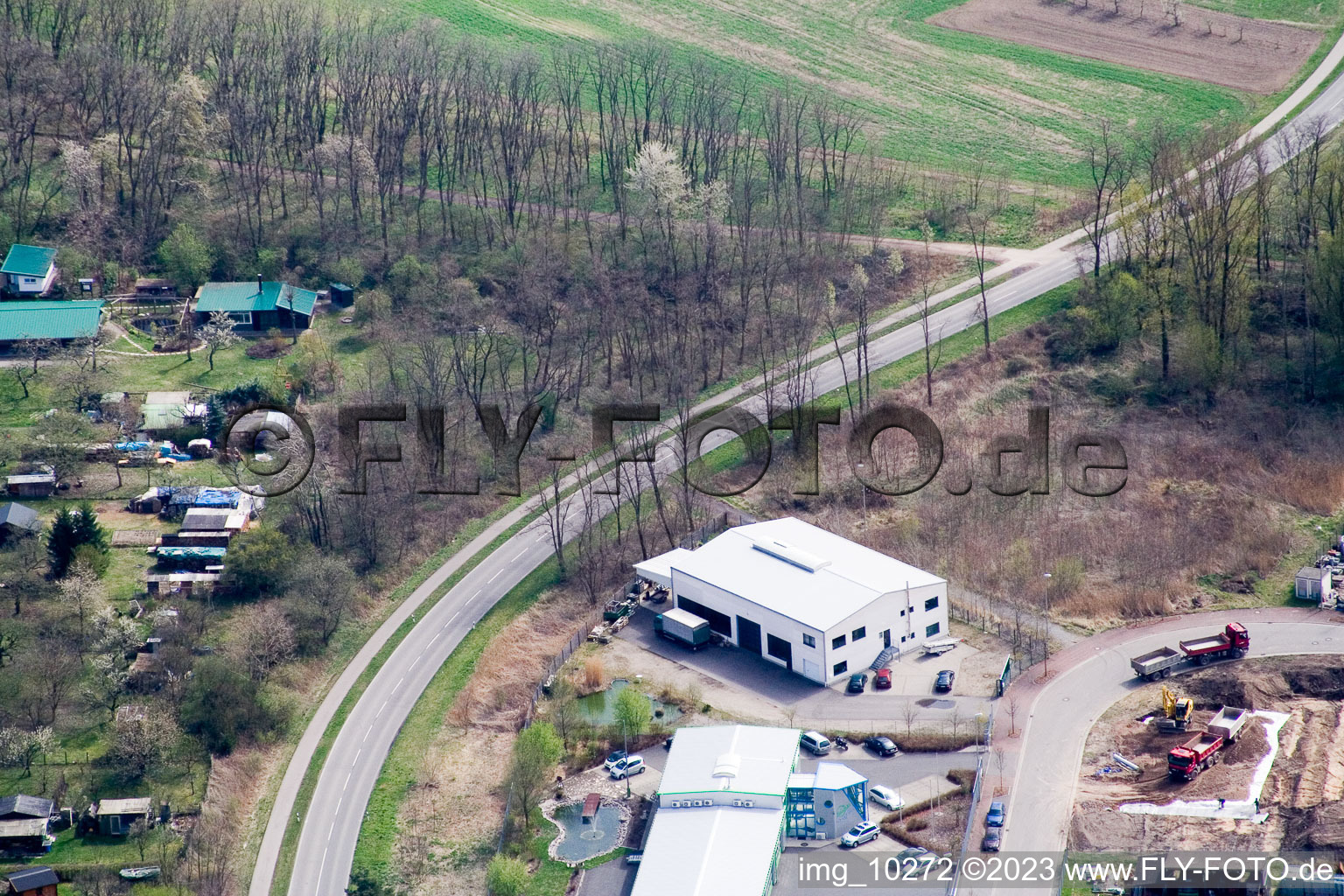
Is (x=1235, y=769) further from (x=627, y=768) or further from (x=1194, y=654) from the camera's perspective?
(x=627, y=768)

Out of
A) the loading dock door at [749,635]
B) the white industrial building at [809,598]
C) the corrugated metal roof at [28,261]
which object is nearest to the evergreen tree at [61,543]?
the white industrial building at [809,598]

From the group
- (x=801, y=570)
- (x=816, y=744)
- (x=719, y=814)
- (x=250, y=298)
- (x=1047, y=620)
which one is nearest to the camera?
(x=719, y=814)

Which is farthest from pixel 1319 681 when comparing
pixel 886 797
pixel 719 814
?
pixel 719 814

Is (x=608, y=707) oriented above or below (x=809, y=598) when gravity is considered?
below

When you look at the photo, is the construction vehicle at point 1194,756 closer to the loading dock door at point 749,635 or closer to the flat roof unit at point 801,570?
the flat roof unit at point 801,570

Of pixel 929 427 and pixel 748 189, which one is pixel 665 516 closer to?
pixel 929 427

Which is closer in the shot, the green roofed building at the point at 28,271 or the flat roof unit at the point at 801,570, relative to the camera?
the flat roof unit at the point at 801,570

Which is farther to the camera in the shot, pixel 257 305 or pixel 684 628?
pixel 257 305
